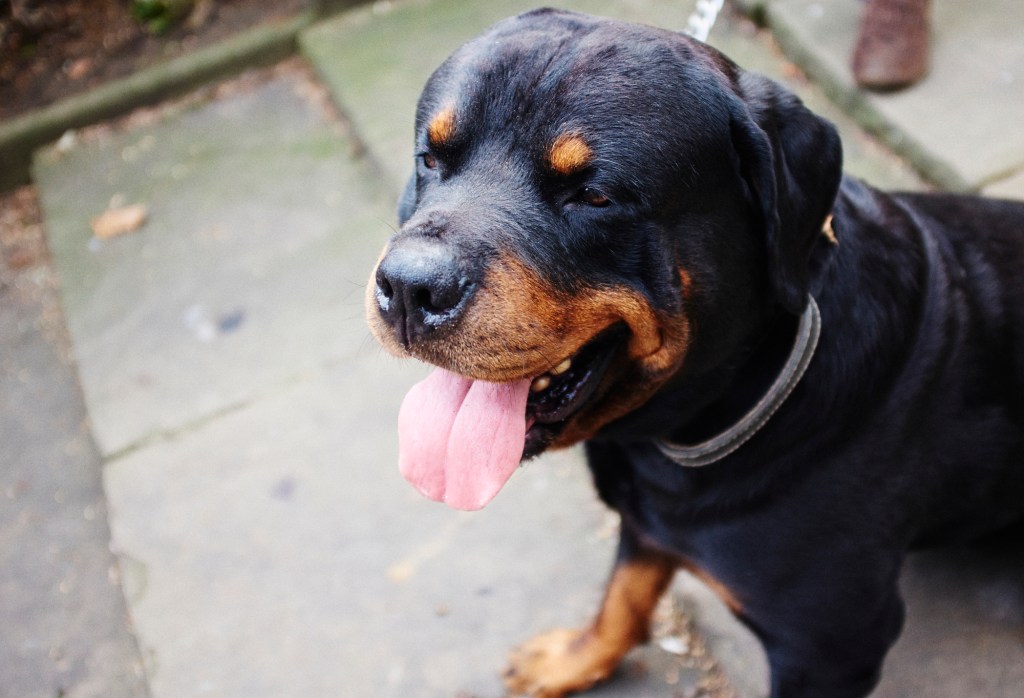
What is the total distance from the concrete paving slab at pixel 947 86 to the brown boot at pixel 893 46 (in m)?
0.06

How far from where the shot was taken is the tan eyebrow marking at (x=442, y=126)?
181 centimetres

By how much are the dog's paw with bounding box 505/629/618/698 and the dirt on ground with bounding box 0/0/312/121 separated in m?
3.65

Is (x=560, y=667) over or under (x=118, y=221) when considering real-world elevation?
over

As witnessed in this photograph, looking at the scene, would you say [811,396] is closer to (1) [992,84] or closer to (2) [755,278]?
(2) [755,278]

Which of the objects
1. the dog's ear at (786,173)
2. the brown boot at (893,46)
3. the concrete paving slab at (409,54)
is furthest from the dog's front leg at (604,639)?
the brown boot at (893,46)

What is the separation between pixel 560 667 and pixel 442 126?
140 cm

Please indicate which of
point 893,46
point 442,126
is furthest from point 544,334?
point 893,46

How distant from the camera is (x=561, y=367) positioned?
182 centimetres

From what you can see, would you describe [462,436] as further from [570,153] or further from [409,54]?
[409,54]

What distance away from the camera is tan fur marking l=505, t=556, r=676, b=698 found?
2.32 meters

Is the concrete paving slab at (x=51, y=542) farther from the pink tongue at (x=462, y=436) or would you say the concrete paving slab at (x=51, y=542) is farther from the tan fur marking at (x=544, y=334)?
the tan fur marking at (x=544, y=334)

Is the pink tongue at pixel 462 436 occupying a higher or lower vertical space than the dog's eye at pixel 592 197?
lower

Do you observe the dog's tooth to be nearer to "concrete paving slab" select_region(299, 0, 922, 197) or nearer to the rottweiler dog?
the rottweiler dog

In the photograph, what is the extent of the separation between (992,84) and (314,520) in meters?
2.86
